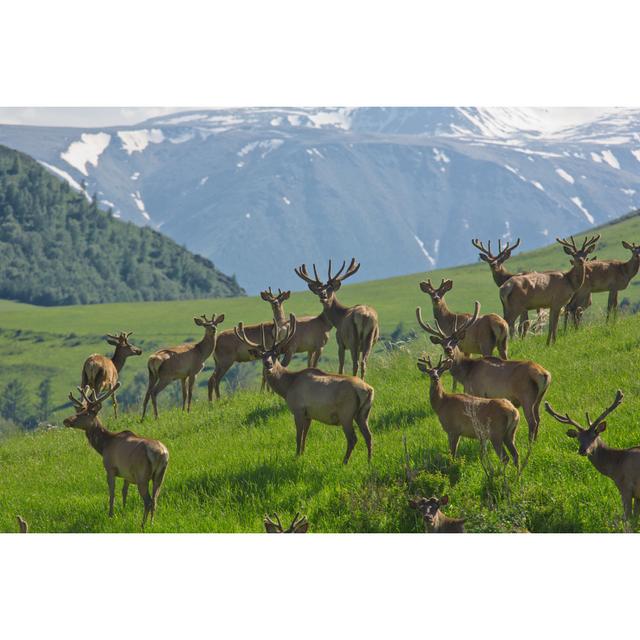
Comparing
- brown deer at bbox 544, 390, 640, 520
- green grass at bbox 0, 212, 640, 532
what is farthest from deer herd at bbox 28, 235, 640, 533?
green grass at bbox 0, 212, 640, 532

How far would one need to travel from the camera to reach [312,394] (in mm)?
14992

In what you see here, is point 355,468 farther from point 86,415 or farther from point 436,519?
point 86,415

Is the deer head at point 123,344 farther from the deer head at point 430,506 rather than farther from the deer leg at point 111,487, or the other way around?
the deer head at point 430,506

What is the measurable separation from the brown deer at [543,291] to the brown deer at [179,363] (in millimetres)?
6296

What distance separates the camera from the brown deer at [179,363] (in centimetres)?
2142

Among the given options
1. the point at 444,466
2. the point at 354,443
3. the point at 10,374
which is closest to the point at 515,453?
the point at 444,466

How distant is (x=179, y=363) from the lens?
21.6 metres

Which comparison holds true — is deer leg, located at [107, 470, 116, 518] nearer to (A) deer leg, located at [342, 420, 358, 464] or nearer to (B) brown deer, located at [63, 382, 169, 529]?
(B) brown deer, located at [63, 382, 169, 529]

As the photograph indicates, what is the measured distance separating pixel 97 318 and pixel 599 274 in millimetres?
178174

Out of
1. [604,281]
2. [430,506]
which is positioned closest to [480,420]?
[430,506]

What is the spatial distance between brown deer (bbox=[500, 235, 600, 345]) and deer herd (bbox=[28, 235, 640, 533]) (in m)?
0.02

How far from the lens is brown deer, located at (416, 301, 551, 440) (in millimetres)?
14566

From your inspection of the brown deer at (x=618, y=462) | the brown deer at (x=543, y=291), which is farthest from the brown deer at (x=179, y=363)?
the brown deer at (x=618, y=462)

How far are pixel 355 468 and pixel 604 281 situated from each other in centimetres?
1156
